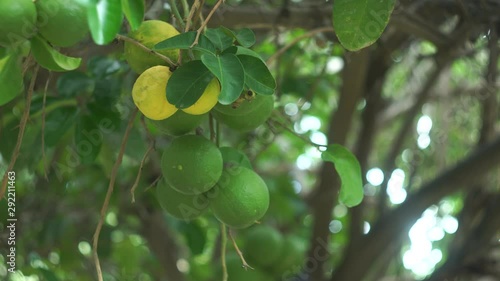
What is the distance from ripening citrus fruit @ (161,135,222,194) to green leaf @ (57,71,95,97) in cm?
36

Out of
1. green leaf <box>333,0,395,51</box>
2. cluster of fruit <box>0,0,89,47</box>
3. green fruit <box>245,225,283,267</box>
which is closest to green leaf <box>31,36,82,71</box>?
cluster of fruit <box>0,0,89,47</box>

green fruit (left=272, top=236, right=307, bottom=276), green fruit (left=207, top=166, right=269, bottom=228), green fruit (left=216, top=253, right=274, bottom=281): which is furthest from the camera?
green fruit (left=272, top=236, right=307, bottom=276)

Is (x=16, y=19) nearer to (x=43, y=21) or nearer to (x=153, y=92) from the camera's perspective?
(x=43, y=21)

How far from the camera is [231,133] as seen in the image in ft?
5.42

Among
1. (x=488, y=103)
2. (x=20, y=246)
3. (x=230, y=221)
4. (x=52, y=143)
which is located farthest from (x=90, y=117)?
(x=488, y=103)

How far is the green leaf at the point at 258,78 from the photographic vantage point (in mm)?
654

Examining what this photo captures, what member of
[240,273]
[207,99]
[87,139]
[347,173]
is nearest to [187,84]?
[207,99]

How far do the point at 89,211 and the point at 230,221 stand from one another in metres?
1.12

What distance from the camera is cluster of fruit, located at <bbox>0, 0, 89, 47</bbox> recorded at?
1.90 ft

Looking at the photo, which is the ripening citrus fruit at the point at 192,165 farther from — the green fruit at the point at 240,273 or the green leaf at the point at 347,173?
the green fruit at the point at 240,273

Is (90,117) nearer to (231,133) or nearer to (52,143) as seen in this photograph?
(52,143)

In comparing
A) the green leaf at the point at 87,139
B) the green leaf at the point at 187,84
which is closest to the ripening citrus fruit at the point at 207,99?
the green leaf at the point at 187,84

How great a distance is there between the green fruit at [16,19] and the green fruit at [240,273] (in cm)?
90

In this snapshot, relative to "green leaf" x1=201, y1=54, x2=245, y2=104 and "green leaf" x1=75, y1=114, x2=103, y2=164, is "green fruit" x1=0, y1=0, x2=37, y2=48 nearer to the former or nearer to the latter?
"green leaf" x1=201, y1=54, x2=245, y2=104
